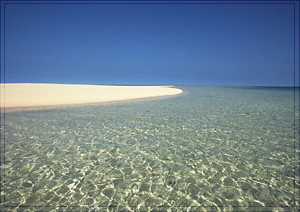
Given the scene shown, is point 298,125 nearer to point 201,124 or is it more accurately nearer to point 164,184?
point 201,124

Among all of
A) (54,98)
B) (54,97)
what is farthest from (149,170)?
(54,97)

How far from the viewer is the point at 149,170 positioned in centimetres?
512

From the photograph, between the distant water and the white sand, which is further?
the white sand

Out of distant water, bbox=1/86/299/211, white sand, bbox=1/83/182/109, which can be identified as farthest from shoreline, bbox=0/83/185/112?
distant water, bbox=1/86/299/211

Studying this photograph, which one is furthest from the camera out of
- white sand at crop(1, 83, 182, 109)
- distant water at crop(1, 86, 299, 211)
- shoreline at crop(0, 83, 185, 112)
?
white sand at crop(1, 83, 182, 109)

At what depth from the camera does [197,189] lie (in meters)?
4.27

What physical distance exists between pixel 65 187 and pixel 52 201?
0.49 m

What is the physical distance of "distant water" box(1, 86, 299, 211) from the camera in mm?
3838

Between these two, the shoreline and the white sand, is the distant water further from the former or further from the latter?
the white sand

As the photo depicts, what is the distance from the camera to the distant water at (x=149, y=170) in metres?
3.84

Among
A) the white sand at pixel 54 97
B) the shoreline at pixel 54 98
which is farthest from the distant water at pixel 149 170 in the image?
the white sand at pixel 54 97

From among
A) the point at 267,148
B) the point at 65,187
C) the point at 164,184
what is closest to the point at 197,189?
the point at 164,184

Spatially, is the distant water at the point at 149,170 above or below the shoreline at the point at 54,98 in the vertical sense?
below

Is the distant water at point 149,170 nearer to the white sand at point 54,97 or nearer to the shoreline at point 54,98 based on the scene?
the shoreline at point 54,98
